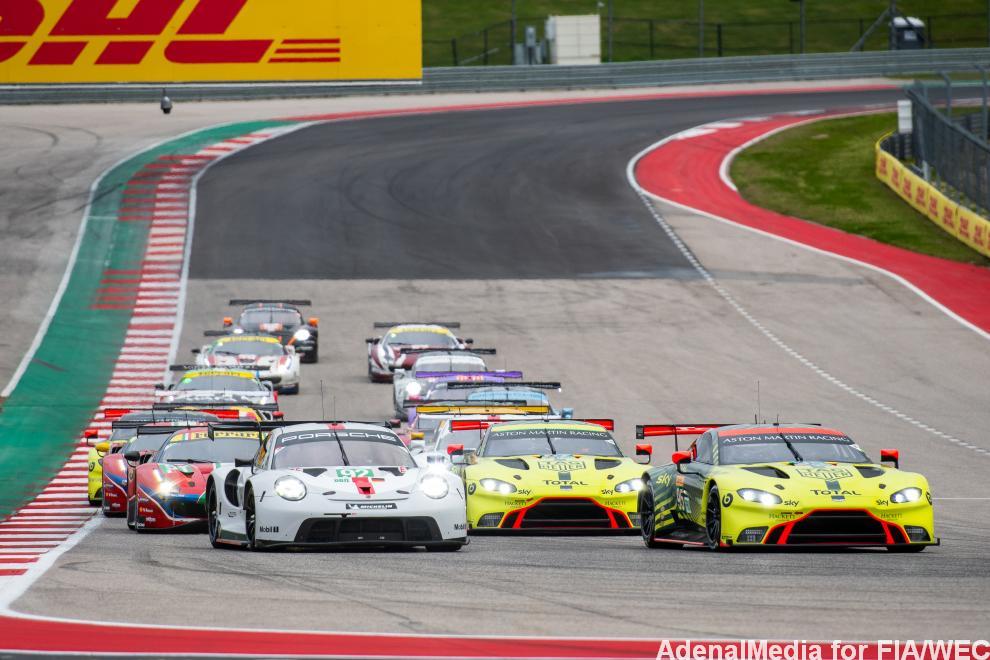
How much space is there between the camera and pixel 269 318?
118 feet

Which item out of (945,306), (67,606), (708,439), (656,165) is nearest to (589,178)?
(656,165)

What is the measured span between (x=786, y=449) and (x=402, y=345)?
58.4ft

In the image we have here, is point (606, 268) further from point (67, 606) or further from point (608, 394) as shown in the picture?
point (67, 606)

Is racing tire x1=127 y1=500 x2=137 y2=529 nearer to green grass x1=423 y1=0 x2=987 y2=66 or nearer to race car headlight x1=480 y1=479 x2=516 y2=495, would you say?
race car headlight x1=480 y1=479 x2=516 y2=495

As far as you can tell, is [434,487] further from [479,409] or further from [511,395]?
[511,395]

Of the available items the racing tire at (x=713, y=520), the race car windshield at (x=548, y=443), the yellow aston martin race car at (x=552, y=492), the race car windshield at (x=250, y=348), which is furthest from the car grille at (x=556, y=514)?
the race car windshield at (x=250, y=348)

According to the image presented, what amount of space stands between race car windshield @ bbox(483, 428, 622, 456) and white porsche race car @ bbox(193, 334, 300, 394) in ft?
46.4

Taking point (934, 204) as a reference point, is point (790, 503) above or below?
above

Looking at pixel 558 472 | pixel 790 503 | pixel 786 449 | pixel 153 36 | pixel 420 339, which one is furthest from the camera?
pixel 153 36

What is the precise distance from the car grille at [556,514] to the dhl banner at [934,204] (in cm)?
3016

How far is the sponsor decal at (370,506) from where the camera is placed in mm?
14453

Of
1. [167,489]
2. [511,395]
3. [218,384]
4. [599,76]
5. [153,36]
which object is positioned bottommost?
[218,384]

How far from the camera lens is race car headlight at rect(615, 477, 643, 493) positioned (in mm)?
16625

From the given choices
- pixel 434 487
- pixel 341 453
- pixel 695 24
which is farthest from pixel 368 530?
pixel 695 24
